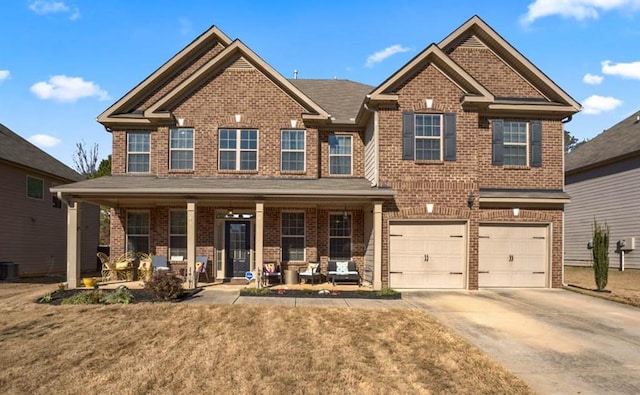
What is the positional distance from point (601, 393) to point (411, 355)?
2792 millimetres

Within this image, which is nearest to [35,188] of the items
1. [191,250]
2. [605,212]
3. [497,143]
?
[191,250]

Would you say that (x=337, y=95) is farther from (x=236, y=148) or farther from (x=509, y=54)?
(x=509, y=54)

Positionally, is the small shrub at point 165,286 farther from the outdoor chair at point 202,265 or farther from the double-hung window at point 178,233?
the double-hung window at point 178,233

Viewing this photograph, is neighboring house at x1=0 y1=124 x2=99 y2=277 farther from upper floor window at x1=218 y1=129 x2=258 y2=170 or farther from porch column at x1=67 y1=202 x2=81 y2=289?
upper floor window at x1=218 y1=129 x2=258 y2=170

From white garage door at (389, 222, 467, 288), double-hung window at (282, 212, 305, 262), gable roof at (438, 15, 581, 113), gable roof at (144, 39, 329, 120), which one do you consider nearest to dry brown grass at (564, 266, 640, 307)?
white garage door at (389, 222, 467, 288)

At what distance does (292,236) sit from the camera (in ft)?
51.1

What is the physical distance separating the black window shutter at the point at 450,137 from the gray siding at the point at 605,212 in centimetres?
1207

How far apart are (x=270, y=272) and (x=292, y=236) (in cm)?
162

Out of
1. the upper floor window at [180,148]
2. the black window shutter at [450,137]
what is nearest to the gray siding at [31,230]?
the upper floor window at [180,148]

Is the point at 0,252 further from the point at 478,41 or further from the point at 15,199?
the point at 478,41

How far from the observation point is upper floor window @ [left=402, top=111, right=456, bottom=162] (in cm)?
1370

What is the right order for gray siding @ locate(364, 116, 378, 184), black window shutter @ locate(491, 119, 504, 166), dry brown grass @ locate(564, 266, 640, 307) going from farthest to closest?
black window shutter @ locate(491, 119, 504, 166)
gray siding @ locate(364, 116, 378, 184)
dry brown grass @ locate(564, 266, 640, 307)

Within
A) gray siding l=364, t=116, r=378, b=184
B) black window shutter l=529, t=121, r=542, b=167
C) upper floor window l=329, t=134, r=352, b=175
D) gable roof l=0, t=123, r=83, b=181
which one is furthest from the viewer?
gable roof l=0, t=123, r=83, b=181

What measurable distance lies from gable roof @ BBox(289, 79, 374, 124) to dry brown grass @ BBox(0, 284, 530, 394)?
8.67 m
